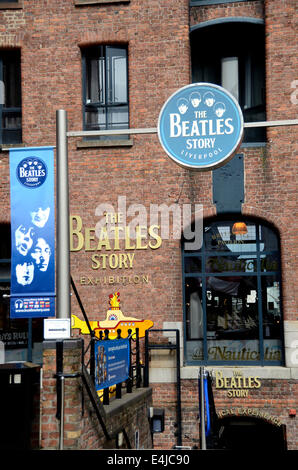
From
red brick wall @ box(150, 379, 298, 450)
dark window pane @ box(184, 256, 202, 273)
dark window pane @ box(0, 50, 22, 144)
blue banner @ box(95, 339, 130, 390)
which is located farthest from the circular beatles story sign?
dark window pane @ box(0, 50, 22, 144)

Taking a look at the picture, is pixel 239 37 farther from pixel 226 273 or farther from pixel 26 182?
pixel 26 182

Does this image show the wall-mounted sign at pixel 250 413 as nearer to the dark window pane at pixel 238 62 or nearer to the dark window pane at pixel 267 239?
the dark window pane at pixel 267 239

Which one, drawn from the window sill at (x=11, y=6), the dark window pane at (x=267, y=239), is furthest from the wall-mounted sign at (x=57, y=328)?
the window sill at (x=11, y=6)

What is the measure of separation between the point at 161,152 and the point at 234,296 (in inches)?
154

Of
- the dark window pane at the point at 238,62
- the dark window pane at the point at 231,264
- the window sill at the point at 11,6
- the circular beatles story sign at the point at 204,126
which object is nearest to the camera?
the circular beatles story sign at the point at 204,126

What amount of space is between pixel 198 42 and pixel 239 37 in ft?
3.37

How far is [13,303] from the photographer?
11578 mm

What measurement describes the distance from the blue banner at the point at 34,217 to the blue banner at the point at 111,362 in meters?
1.12

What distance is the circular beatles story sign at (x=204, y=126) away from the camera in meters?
9.73

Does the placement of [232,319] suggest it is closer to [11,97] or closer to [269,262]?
[269,262]

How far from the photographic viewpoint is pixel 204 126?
9.82 m

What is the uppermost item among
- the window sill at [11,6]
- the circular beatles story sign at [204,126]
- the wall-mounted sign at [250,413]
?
the window sill at [11,6]
